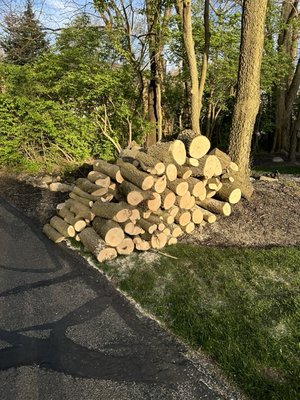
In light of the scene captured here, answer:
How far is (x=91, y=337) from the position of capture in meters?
3.67

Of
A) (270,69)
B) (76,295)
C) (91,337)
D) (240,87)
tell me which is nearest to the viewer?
(91,337)

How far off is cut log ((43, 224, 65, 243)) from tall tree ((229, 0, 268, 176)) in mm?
3602

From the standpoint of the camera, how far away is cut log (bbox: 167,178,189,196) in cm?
550

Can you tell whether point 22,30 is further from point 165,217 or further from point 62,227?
point 165,217

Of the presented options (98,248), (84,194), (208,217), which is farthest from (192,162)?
(98,248)

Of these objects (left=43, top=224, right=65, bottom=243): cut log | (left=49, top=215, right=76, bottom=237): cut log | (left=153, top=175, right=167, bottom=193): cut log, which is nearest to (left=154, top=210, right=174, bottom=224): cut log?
(left=153, top=175, right=167, bottom=193): cut log

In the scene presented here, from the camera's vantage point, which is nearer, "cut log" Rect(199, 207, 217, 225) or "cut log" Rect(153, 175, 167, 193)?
"cut log" Rect(153, 175, 167, 193)

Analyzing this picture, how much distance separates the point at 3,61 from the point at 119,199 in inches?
317

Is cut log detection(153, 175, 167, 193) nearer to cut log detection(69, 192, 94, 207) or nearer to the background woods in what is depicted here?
cut log detection(69, 192, 94, 207)

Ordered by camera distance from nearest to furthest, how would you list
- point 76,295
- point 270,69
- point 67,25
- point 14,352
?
point 14,352 < point 76,295 < point 67,25 < point 270,69

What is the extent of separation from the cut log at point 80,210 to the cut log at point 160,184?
114 cm

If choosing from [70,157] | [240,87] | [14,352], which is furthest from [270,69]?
[14,352]

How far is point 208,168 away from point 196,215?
2.62 feet

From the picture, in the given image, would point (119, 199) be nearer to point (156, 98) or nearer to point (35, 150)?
point (35, 150)
